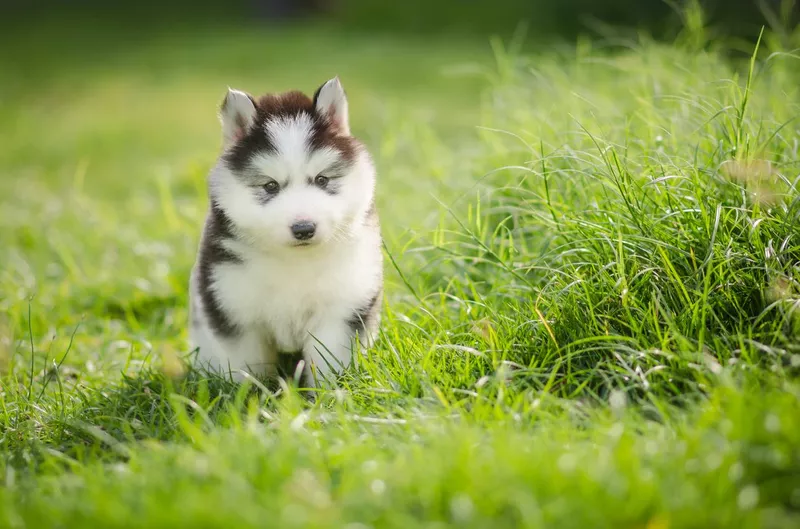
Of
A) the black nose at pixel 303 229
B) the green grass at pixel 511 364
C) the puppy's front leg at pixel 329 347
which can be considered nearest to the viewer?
the green grass at pixel 511 364

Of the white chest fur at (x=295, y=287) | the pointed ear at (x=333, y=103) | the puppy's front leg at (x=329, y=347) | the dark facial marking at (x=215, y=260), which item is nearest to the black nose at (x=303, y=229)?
the white chest fur at (x=295, y=287)

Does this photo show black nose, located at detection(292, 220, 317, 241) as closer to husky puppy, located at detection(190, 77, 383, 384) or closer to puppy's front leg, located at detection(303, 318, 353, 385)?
Result: husky puppy, located at detection(190, 77, 383, 384)

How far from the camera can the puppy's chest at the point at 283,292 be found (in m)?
3.09

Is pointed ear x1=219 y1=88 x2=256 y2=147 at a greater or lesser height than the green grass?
greater

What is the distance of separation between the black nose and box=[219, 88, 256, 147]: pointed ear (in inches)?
20.2

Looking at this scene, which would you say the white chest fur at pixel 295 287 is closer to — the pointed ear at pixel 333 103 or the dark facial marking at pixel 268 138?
the dark facial marking at pixel 268 138

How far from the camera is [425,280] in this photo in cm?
405

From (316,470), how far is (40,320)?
8.63ft

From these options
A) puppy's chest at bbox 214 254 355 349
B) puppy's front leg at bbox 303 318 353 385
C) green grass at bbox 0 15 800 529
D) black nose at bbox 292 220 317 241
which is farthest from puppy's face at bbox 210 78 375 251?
green grass at bbox 0 15 800 529

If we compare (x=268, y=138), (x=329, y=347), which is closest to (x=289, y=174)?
(x=268, y=138)

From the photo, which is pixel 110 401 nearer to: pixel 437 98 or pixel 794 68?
pixel 794 68

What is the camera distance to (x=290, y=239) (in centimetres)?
292

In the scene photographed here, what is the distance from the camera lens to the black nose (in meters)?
2.89

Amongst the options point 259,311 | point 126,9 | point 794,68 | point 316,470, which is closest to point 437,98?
point 794,68
